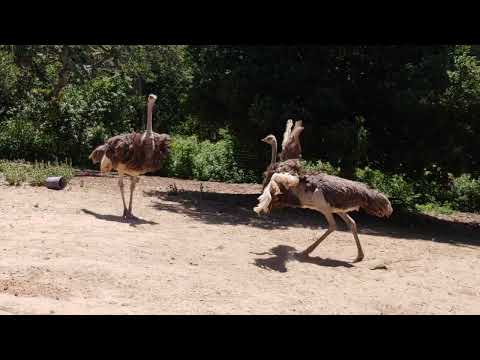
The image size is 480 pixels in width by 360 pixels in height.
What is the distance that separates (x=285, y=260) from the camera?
28.3 feet

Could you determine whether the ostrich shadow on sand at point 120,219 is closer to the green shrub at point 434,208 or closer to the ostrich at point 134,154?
the ostrich at point 134,154

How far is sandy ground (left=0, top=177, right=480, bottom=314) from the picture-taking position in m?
6.15

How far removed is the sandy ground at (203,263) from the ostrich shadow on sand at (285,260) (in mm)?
22

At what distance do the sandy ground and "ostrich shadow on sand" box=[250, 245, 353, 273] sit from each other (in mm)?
22

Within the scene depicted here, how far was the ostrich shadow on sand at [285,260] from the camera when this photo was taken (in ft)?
26.8

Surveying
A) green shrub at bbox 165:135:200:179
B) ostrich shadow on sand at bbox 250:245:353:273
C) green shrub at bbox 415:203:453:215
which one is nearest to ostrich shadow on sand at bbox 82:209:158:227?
ostrich shadow on sand at bbox 250:245:353:273

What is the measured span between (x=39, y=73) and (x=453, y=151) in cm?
1345

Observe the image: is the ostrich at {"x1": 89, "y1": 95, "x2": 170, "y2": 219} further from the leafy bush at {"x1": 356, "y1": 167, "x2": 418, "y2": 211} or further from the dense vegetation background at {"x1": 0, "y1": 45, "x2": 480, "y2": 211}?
the leafy bush at {"x1": 356, "y1": 167, "x2": 418, "y2": 211}

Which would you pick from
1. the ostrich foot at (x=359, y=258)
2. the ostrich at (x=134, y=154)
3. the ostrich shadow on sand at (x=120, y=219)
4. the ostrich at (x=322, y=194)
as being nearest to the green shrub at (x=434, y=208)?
the ostrich foot at (x=359, y=258)

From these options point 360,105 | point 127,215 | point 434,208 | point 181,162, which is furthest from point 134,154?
point 434,208

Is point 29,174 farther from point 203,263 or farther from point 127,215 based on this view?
point 203,263

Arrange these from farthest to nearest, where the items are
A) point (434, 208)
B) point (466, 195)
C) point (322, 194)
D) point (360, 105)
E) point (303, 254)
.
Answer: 1. point (466, 195)
2. point (434, 208)
3. point (360, 105)
4. point (303, 254)
5. point (322, 194)

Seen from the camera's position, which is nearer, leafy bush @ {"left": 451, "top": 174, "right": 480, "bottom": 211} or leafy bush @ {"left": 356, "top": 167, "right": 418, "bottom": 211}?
leafy bush @ {"left": 356, "top": 167, "right": 418, "bottom": 211}

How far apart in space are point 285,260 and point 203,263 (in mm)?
1325
